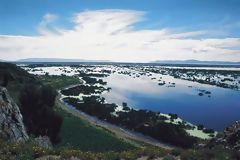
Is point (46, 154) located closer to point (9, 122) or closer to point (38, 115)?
point (9, 122)

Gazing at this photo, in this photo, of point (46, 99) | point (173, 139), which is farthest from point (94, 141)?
point (173, 139)

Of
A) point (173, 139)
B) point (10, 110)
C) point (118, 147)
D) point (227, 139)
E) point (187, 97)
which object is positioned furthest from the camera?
point (187, 97)

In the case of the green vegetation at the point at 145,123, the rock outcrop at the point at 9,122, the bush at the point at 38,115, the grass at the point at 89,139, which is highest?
the rock outcrop at the point at 9,122

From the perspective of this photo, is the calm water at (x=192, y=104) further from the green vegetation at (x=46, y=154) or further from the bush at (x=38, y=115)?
the green vegetation at (x=46, y=154)

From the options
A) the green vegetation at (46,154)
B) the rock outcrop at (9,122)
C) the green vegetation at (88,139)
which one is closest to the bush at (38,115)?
the green vegetation at (88,139)

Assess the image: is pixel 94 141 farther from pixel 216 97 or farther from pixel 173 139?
pixel 216 97
